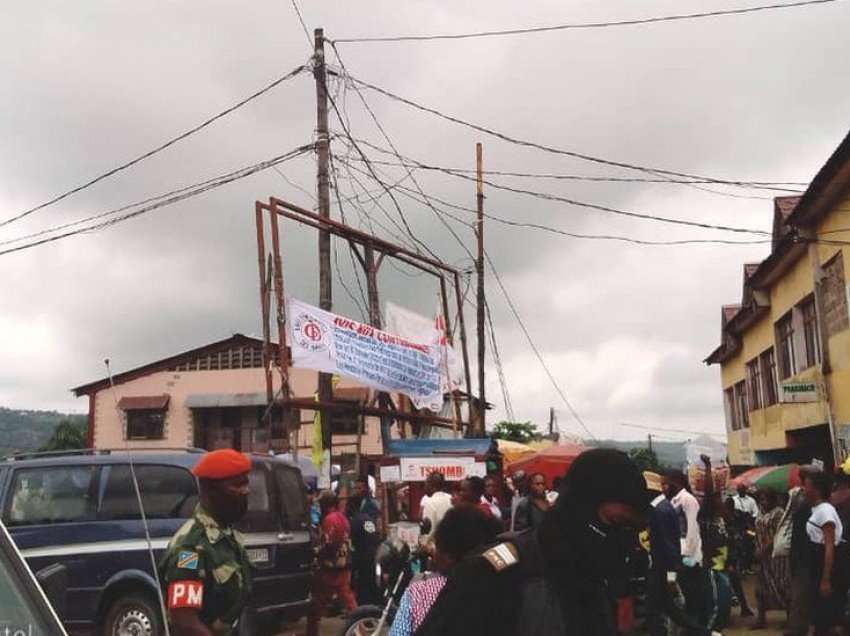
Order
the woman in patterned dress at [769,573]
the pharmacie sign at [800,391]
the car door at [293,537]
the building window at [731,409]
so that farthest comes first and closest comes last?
the building window at [731,409] → the pharmacie sign at [800,391] → the woman in patterned dress at [769,573] → the car door at [293,537]

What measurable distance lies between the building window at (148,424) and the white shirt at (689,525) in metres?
30.2

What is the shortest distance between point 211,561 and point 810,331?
63.3ft

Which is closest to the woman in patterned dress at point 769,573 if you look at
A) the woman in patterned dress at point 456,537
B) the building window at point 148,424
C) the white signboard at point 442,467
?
the white signboard at point 442,467

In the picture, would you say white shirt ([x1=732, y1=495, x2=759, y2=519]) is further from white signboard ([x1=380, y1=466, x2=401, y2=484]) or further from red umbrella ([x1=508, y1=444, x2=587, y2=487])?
white signboard ([x1=380, y1=466, x2=401, y2=484])

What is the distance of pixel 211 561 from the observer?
3771 millimetres

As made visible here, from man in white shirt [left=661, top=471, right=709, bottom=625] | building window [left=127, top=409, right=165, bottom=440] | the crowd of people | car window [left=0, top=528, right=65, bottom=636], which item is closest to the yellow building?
the crowd of people

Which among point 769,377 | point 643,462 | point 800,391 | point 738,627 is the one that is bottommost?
point 738,627

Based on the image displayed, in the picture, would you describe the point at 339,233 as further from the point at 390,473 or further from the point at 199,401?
the point at 199,401

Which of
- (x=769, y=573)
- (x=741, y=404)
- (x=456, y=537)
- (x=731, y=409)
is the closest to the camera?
(x=456, y=537)

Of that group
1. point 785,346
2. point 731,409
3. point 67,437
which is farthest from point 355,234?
point 67,437

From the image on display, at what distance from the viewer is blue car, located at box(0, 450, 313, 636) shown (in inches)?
332

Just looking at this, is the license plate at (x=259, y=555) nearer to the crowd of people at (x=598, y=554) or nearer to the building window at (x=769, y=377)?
the crowd of people at (x=598, y=554)

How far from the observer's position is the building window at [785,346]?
897 inches

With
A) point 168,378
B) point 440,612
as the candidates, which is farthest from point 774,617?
point 168,378
